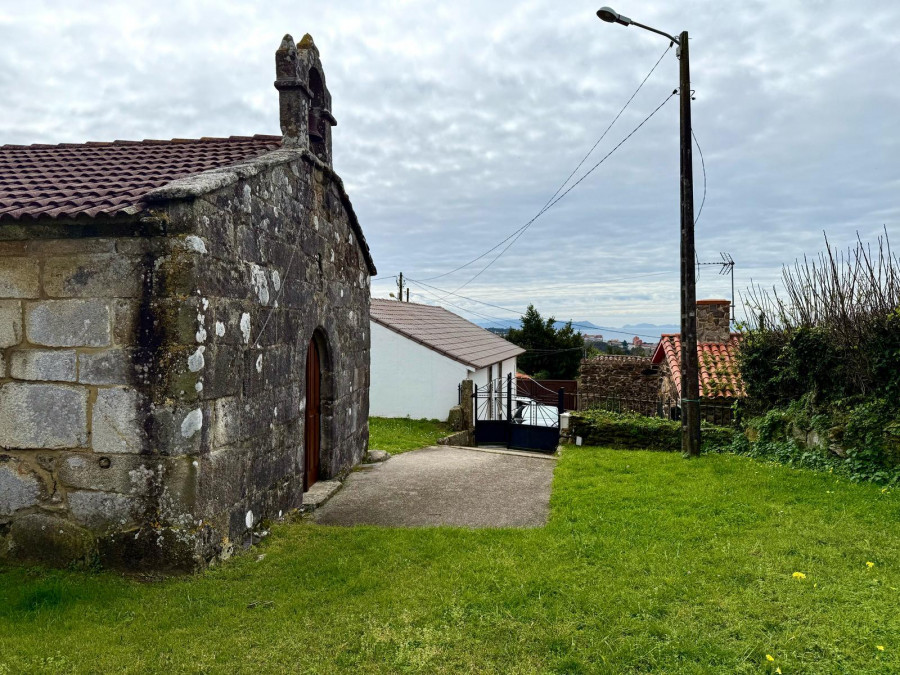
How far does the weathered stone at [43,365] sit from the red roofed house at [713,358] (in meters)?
12.2

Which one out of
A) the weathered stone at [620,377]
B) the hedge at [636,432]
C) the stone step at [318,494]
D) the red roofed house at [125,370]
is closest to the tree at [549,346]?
the weathered stone at [620,377]

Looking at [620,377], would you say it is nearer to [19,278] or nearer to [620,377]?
[620,377]

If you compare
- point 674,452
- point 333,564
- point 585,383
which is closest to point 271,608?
point 333,564

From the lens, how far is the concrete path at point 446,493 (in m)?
6.99

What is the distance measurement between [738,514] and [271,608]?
15.8ft

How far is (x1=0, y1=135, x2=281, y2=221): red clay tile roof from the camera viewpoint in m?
4.99

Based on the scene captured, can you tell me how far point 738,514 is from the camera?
6.54 metres

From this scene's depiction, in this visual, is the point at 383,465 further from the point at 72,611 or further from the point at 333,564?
the point at 72,611

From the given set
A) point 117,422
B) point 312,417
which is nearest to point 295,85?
point 312,417

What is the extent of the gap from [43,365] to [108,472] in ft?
3.44

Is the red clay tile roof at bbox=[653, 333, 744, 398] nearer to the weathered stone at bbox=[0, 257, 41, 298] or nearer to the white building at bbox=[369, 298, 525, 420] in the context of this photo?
the white building at bbox=[369, 298, 525, 420]

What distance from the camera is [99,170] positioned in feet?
21.5

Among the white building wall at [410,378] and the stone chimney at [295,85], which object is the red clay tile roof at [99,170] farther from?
the white building wall at [410,378]

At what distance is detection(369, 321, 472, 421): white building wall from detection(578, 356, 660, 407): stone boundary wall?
634cm
